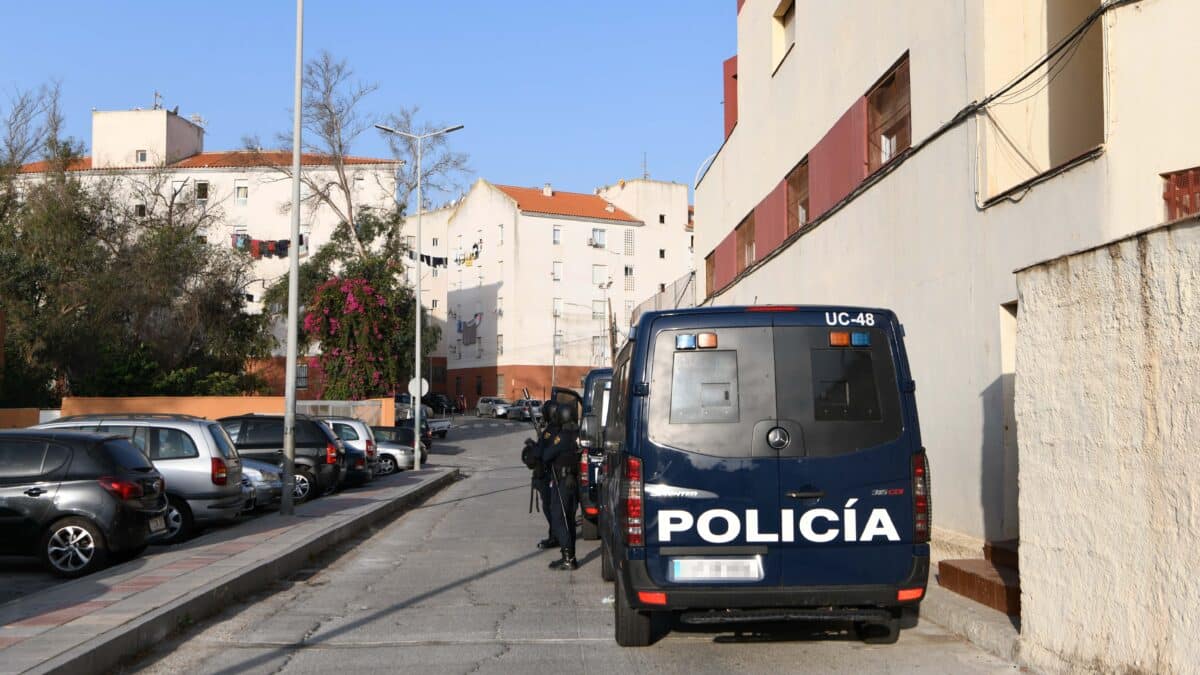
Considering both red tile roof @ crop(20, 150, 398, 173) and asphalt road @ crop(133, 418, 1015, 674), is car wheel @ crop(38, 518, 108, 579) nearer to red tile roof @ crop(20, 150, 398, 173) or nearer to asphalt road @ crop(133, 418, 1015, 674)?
asphalt road @ crop(133, 418, 1015, 674)

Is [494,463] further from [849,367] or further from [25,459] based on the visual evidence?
[849,367]

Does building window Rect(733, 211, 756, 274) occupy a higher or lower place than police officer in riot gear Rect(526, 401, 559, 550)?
higher

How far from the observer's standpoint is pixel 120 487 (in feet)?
38.6

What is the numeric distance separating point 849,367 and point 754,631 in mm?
2416

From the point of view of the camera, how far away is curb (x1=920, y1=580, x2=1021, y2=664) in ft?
23.6

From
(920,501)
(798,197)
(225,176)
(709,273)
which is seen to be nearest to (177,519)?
(920,501)

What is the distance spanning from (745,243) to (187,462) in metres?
13.1

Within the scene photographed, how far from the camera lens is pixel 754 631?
8.30 meters

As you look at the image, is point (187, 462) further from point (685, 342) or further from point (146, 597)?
point (685, 342)

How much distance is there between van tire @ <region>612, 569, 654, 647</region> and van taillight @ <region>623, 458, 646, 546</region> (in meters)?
0.55

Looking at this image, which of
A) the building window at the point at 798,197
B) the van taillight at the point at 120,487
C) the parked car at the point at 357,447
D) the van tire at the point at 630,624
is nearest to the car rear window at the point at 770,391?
the van tire at the point at 630,624

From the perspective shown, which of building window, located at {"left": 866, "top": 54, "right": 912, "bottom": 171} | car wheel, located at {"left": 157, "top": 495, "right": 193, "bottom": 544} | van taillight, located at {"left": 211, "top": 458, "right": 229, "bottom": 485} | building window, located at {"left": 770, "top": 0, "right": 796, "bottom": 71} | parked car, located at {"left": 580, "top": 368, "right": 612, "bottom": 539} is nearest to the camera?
parked car, located at {"left": 580, "top": 368, "right": 612, "bottom": 539}

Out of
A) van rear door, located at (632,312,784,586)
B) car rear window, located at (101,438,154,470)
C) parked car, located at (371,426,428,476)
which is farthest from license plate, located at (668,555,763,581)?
parked car, located at (371,426,428,476)

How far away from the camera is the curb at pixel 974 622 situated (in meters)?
7.19
